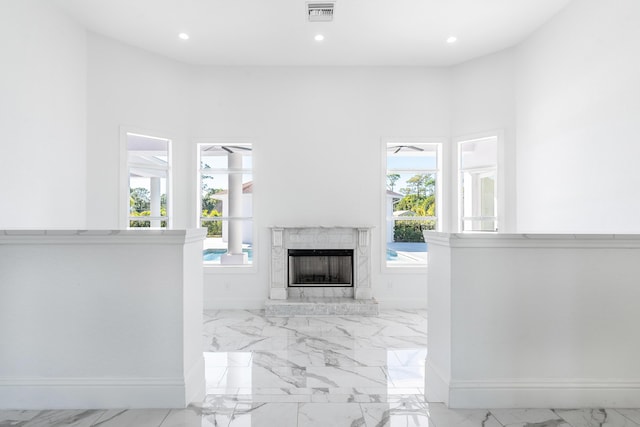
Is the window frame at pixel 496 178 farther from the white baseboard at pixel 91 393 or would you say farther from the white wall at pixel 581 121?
the white baseboard at pixel 91 393

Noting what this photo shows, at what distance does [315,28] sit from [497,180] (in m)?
3.07

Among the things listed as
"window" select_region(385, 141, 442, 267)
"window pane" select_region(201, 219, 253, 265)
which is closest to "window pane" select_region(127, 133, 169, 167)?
"window pane" select_region(201, 219, 253, 265)

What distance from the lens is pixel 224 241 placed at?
503cm

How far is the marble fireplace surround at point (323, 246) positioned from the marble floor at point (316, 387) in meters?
0.61

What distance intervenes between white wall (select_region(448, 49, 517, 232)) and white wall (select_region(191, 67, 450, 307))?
205 millimetres

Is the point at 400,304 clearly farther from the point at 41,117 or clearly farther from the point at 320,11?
the point at 41,117

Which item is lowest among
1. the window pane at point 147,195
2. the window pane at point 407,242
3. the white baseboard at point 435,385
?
the white baseboard at point 435,385

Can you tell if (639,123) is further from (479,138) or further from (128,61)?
(128,61)

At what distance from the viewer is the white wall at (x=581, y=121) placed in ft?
8.96

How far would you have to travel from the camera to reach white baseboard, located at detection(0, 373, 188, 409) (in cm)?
198

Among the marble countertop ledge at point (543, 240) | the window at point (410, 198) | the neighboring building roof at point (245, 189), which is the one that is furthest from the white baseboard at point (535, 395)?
the neighboring building roof at point (245, 189)

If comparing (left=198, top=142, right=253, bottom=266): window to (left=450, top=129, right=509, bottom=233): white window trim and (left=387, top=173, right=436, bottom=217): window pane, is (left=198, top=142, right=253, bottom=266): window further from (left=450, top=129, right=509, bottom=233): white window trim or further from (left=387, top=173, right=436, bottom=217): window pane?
(left=450, top=129, right=509, bottom=233): white window trim

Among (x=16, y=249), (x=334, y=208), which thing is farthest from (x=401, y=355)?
(x=16, y=249)

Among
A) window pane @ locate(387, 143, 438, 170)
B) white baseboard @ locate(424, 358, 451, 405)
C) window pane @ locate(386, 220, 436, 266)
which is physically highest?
window pane @ locate(387, 143, 438, 170)
